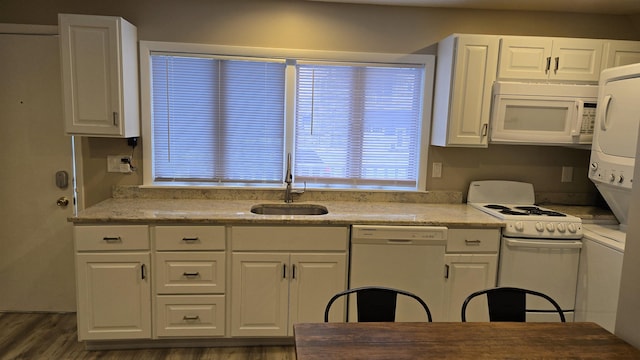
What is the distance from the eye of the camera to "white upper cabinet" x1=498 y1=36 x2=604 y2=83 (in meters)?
2.73

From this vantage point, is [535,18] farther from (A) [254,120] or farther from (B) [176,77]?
(B) [176,77]

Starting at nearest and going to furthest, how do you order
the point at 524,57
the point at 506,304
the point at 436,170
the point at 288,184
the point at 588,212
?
the point at 506,304, the point at 524,57, the point at 588,212, the point at 288,184, the point at 436,170

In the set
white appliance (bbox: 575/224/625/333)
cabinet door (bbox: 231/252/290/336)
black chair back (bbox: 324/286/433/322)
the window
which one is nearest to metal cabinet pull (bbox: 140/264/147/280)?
cabinet door (bbox: 231/252/290/336)

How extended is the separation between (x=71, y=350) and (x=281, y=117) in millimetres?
2079

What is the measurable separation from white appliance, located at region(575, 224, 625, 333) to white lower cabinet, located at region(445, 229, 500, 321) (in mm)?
523

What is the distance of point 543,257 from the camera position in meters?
2.58

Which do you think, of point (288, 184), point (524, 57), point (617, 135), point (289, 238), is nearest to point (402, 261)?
point (289, 238)

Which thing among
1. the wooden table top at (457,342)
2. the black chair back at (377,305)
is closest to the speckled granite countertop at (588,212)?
the wooden table top at (457,342)

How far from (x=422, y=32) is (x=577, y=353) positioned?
2354mm

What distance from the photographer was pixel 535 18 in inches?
119

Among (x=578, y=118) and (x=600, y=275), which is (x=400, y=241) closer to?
(x=600, y=275)

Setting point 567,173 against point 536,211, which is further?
point 567,173

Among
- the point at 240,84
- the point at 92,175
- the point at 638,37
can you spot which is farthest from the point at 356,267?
the point at 638,37

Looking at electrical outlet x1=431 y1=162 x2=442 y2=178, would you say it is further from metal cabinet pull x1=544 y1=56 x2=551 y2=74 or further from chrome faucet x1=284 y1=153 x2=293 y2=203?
chrome faucet x1=284 y1=153 x2=293 y2=203
